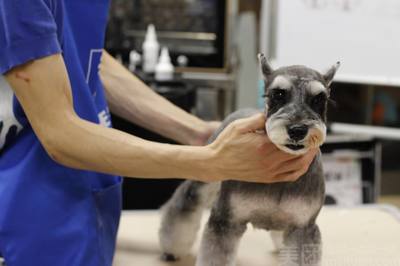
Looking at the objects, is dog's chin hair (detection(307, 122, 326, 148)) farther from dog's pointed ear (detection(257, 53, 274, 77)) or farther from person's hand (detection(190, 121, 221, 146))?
person's hand (detection(190, 121, 221, 146))

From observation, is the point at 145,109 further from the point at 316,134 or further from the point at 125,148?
the point at 316,134

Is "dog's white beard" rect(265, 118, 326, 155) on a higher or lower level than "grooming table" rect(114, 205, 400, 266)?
higher

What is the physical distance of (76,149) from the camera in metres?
0.70

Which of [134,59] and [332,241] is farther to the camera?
[134,59]

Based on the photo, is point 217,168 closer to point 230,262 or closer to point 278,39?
point 230,262

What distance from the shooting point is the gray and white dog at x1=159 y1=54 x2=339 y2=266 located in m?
0.61

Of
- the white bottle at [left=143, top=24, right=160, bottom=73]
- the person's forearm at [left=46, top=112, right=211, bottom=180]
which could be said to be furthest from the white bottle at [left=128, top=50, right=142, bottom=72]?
the person's forearm at [left=46, top=112, right=211, bottom=180]

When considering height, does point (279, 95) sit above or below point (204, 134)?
above

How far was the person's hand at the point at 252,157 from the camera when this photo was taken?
66cm

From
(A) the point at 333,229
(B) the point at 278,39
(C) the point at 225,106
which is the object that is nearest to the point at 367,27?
(B) the point at 278,39

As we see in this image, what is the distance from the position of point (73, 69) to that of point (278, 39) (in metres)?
1.34

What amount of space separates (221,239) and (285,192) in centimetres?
12

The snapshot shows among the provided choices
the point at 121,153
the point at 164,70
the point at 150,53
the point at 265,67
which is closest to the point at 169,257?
the point at 121,153

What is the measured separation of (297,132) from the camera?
60cm
